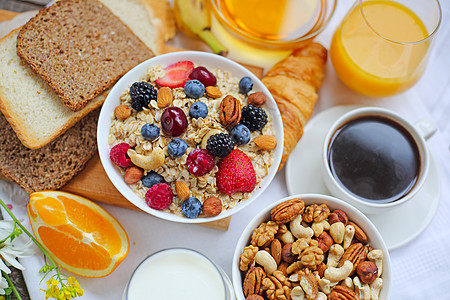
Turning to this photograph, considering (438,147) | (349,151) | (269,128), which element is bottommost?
(438,147)

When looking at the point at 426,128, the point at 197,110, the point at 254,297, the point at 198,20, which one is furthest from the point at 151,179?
the point at 426,128

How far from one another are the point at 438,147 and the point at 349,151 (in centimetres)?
48

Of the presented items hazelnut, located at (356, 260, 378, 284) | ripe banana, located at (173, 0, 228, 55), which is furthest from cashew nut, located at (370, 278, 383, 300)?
ripe banana, located at (173, 0, 228, 55)

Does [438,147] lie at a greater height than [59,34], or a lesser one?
lesser

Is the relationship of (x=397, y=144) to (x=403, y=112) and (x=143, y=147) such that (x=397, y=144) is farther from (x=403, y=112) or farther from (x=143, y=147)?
(x=143, y=147)

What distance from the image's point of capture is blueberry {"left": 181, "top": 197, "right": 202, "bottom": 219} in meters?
1.42

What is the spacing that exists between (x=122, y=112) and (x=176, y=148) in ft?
0.83

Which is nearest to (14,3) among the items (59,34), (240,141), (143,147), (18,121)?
(59,34)

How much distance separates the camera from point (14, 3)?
6.24 ft

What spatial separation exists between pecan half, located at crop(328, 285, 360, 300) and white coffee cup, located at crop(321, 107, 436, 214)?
33 centimetres

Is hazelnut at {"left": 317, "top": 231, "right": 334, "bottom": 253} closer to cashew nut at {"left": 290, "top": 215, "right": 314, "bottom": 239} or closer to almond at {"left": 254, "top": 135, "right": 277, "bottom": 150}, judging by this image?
cashew nut at {"left": 290, "top": 215, "right": 314, "bottom": 239}

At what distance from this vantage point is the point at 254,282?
1.32m

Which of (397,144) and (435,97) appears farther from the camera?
(435,97)

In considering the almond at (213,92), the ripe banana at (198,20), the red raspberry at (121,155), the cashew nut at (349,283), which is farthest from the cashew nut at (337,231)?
the ripe banana at (198,20)
